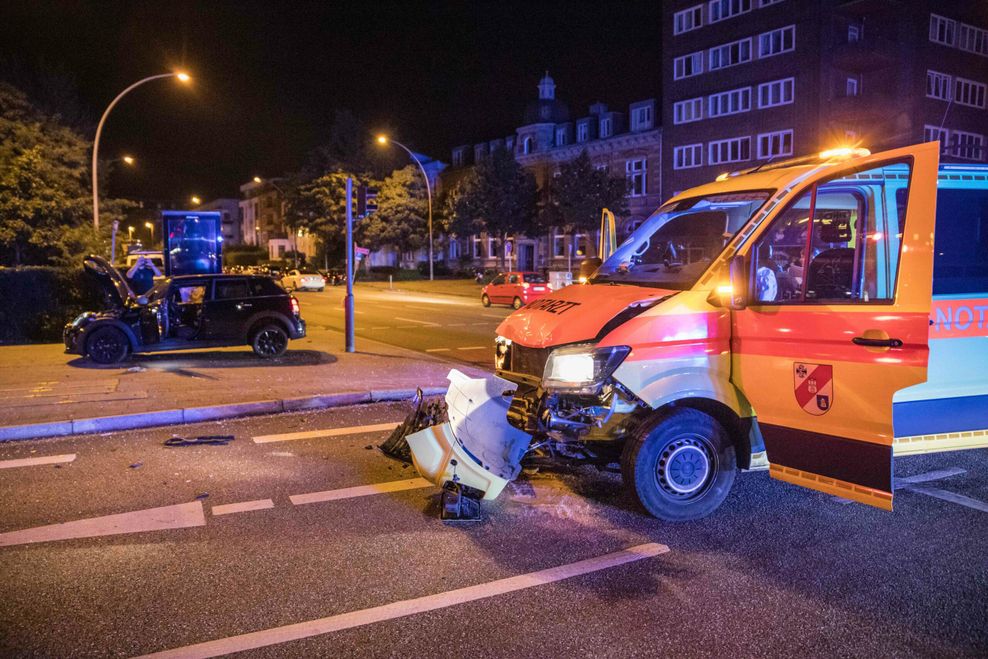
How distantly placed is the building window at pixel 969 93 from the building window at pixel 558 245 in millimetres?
25488

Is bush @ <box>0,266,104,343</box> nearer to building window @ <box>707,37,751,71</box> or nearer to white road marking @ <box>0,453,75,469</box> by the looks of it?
white road marking @ <box>0,453,75,469</box>

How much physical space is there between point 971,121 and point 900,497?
4230 cm

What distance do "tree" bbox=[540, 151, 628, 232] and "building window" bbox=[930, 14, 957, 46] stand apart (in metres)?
17.1

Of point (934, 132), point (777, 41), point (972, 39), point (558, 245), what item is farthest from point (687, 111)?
point (558, 245)

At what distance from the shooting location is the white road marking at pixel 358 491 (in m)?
5.87

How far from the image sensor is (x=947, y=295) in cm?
507

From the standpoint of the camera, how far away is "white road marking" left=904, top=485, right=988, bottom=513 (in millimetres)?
5541

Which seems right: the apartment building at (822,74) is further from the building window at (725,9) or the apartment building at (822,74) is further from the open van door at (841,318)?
the open van door at (841,318)

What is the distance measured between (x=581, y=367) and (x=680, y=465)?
3.45 feet

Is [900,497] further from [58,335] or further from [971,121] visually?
[971,121]

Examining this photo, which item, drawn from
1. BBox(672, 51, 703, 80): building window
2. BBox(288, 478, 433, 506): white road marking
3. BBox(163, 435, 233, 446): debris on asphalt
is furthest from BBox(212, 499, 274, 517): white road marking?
BBox(672, 51, 703, 80): building window

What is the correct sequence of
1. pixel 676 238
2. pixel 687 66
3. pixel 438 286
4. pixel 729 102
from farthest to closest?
pixel 438 286 → pixel 687 66 → pixel 729 102 → pixel 676 238

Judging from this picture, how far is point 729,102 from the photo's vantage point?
134 ft

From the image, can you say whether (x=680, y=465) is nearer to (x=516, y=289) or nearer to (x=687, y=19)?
(x=516, y=289)
